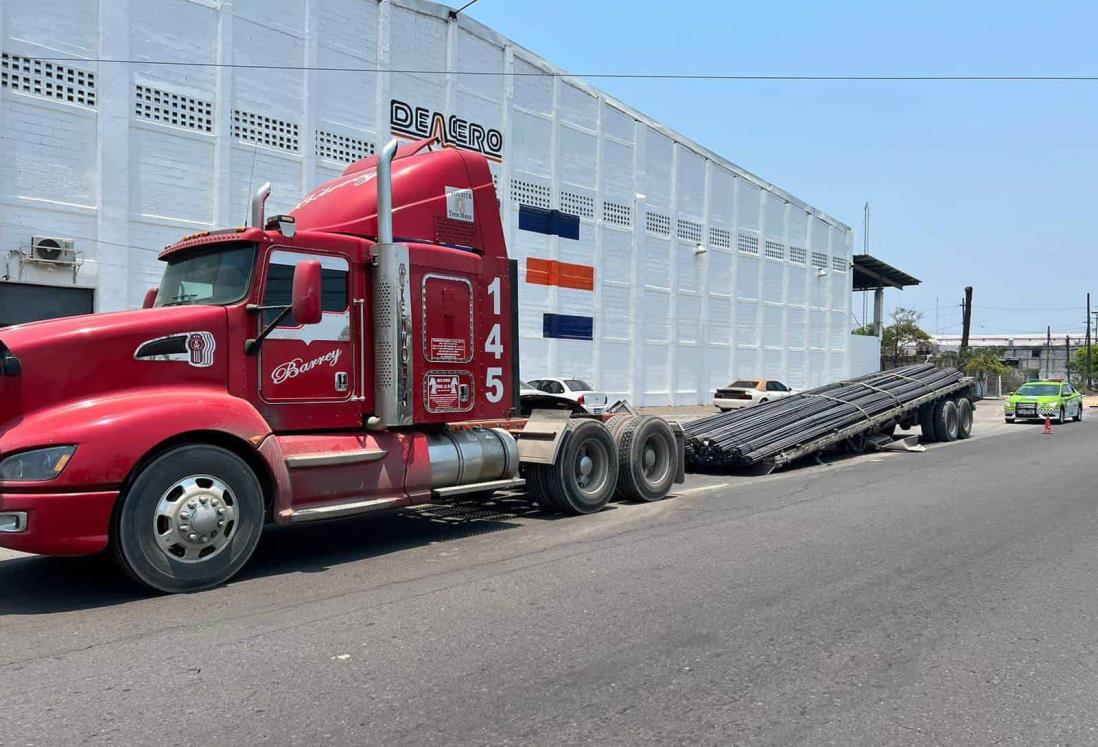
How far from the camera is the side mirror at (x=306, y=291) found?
641cm

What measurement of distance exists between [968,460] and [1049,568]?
9.74m

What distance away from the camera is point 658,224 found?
111 feet

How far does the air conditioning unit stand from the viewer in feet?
57.4

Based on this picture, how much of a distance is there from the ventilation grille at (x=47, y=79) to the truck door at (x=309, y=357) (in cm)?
1401

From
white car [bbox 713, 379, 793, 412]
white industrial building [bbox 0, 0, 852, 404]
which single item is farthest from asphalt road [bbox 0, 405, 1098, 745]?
white car [bbox 713, 379, 793, 412]

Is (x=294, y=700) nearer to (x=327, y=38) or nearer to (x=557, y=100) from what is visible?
(x=327, y=38)

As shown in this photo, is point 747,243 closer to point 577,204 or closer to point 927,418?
point 577,204

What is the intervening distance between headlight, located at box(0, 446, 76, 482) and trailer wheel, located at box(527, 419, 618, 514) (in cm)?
480

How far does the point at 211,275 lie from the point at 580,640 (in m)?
4.25

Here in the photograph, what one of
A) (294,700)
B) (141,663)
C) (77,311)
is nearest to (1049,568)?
(294,700)

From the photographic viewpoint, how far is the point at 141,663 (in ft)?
14.8

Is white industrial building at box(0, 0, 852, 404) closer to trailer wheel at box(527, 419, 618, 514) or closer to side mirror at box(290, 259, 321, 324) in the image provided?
trailer wheel at box(527, 419, 618, 514)

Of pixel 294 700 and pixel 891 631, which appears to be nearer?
pixel 294 700

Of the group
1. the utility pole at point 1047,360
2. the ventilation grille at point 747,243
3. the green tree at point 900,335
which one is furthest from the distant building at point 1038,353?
the ventilation grille at point 747,243
